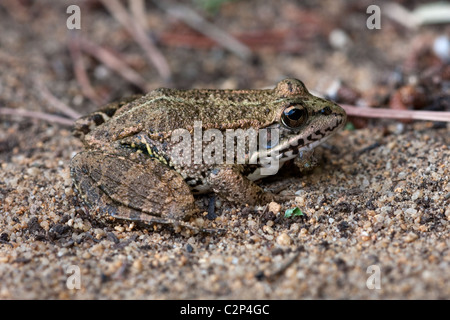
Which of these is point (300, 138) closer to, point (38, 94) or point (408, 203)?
point (408, 203)

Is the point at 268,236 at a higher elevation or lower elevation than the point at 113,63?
lower

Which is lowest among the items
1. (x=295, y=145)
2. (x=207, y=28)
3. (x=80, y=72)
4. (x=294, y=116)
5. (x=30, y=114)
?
(x=295, y=145)

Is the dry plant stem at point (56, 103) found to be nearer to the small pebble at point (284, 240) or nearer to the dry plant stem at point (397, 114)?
the small pebble at point (284, 240)

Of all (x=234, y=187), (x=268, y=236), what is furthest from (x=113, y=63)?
(x=268, y=236)

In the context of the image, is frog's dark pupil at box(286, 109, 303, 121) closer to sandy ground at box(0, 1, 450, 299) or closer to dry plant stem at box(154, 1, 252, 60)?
sandy ground at box(0, 1, 450, 299)

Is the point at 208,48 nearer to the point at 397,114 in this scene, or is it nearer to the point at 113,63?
the point at 113,63
